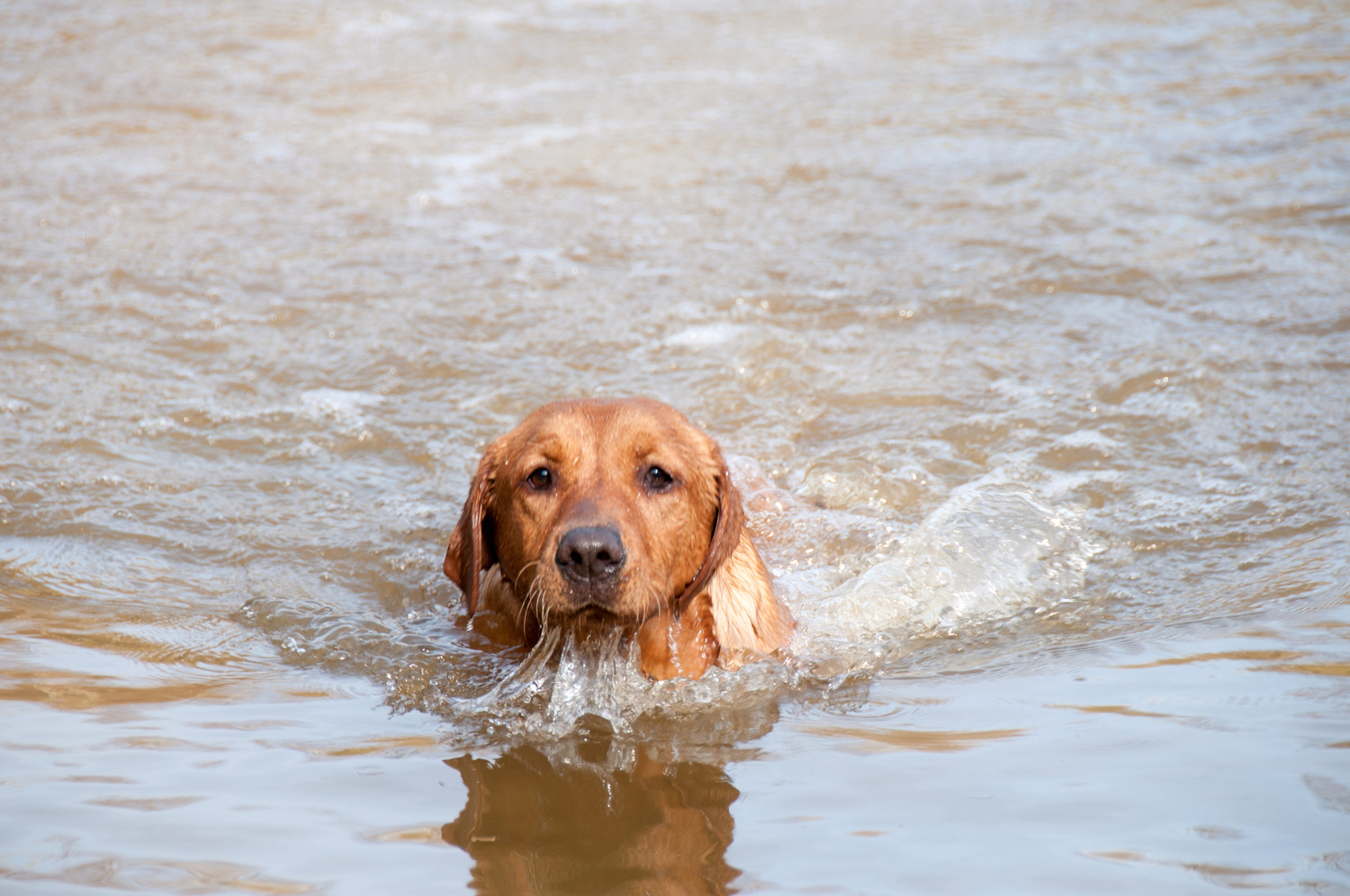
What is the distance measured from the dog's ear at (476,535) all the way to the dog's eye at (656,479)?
0.58 metres

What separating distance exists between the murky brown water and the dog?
0.20 meters

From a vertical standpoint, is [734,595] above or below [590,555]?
below

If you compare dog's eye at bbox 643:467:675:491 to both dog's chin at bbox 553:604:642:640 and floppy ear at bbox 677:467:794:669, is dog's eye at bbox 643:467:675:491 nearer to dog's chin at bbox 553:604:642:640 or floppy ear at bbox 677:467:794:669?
floppy ear at bbox 677:467:794:669

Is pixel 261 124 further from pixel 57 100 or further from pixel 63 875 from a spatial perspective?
pixel 63 875

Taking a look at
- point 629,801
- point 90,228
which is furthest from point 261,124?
point 629,801

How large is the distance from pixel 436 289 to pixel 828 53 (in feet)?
23.3

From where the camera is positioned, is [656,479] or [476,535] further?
[476,535]

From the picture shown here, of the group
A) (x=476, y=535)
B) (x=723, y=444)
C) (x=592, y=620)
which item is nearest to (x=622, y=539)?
(x=592, y=620)

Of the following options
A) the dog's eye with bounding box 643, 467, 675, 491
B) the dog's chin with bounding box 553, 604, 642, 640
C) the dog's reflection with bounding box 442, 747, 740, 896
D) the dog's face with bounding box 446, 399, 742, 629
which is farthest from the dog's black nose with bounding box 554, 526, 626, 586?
the dog's reflection with bounding box 442, 747, 740, 896

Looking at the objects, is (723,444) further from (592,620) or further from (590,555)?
(590,555)

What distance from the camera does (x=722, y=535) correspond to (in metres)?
4.23

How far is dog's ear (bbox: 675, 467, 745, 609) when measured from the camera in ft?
13.7

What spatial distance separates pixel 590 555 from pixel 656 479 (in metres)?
0.53

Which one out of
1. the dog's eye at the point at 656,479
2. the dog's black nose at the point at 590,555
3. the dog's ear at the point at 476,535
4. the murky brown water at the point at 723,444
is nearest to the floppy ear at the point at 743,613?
the murky brown water at the point at 723,444
